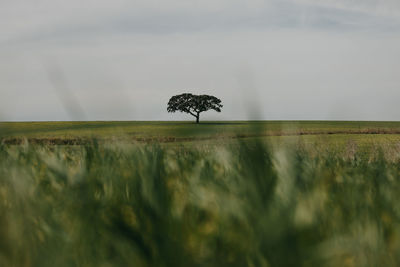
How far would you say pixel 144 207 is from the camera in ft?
3.57

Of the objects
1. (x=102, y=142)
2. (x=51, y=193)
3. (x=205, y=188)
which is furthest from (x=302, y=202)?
(x=102, y=142)

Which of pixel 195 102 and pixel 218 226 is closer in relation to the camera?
pixel 218 226

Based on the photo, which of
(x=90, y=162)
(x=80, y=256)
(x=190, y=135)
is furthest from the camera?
(x=90, y=162)

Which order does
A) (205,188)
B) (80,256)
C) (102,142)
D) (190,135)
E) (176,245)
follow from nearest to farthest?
(176,245) < (80,256) < (205,188) < (190,135) < (102,142)

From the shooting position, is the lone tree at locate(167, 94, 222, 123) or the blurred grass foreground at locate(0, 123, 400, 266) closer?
the blurred grass foreground at locate(0, 123, 400, 266)

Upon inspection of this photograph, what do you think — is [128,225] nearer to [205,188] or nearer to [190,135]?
[205,188]

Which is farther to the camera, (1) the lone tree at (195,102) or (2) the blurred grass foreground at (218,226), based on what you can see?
(1) the lone tree at (195,102)

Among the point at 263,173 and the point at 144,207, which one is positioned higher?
the point at 263,173

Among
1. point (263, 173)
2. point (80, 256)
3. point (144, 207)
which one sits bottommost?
point (80, 256)

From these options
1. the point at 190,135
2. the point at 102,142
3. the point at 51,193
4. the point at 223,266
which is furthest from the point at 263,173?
the point at 102,142

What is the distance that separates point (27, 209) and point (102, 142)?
150 centimetres

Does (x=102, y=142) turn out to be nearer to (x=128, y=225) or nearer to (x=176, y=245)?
(x=128, y=225)

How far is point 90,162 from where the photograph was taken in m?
2.09

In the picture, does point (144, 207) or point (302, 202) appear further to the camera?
point (144, 207)
